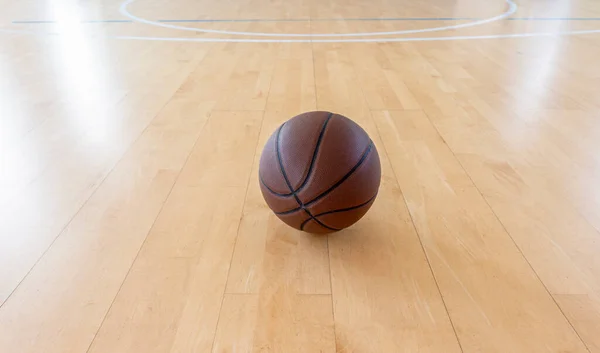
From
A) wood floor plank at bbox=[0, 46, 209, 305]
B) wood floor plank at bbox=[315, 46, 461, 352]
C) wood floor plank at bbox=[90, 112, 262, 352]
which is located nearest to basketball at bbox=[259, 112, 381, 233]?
wood floor plank at bbox=[315, 46, 461, 352]

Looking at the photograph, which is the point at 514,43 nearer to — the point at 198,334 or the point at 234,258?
the point at 234,258

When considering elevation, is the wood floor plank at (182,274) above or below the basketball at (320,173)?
below

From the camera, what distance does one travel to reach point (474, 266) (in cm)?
163

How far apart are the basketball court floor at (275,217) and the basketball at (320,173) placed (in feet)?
0.49

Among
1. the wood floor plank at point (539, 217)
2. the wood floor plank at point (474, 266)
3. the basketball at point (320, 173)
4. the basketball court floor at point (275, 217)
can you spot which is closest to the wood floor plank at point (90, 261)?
the basketball court floor at point (275, 217)

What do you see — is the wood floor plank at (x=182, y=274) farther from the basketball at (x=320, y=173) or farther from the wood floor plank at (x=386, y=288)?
the wood floor plank at (x=386, y=288)

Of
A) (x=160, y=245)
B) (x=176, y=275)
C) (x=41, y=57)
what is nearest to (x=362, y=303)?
(x=176, y=275)

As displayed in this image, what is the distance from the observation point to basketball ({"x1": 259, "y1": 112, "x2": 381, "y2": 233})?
1.60 m

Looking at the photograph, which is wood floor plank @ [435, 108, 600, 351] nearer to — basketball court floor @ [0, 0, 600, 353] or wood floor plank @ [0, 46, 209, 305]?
basketball court floor @ [0, 0, 600, 353]

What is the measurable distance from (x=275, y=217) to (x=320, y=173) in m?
0.39

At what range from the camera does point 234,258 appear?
167 centimetres

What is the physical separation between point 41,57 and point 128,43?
2.56 ft

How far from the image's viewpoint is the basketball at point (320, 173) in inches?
62.9

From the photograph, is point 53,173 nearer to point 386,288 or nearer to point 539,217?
point 386,288
